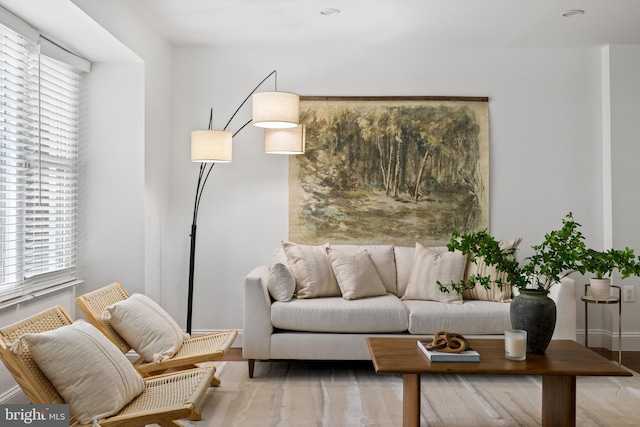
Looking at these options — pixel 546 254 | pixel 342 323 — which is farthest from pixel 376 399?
pixel 546 254

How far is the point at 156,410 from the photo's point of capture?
2.32 meters

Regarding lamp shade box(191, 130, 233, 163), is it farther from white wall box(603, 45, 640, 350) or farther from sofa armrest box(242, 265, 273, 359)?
white wall box(603, 45, 640, 350)

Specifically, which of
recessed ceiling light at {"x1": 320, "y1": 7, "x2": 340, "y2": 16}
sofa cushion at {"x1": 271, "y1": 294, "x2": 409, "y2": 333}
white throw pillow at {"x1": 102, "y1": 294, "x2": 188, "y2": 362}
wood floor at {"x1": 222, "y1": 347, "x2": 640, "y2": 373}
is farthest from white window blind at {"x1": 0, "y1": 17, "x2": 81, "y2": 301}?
recessed ceiling light at {"x1": 320, "y1": 7, "x2": 340, "y2": 16}

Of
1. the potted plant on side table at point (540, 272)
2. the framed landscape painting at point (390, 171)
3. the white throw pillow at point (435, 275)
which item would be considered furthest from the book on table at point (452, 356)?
the framed landscape painting at point (390, 171)

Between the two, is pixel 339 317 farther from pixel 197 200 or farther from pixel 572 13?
pixel 572 13

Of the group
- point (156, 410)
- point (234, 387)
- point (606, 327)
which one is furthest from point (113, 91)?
point (606, 327)

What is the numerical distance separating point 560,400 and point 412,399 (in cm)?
76

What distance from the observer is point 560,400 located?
2789 mm

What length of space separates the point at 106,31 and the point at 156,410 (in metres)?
2.27

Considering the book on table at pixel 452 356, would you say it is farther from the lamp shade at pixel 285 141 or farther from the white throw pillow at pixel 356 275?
the lamp shade at pixel 285 141

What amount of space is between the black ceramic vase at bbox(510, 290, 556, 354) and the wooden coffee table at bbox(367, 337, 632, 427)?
8cm

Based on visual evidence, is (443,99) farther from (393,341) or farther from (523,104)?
(393,341)

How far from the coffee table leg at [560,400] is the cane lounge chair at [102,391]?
1.70 metres

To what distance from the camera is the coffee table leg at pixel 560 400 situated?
109 inches
